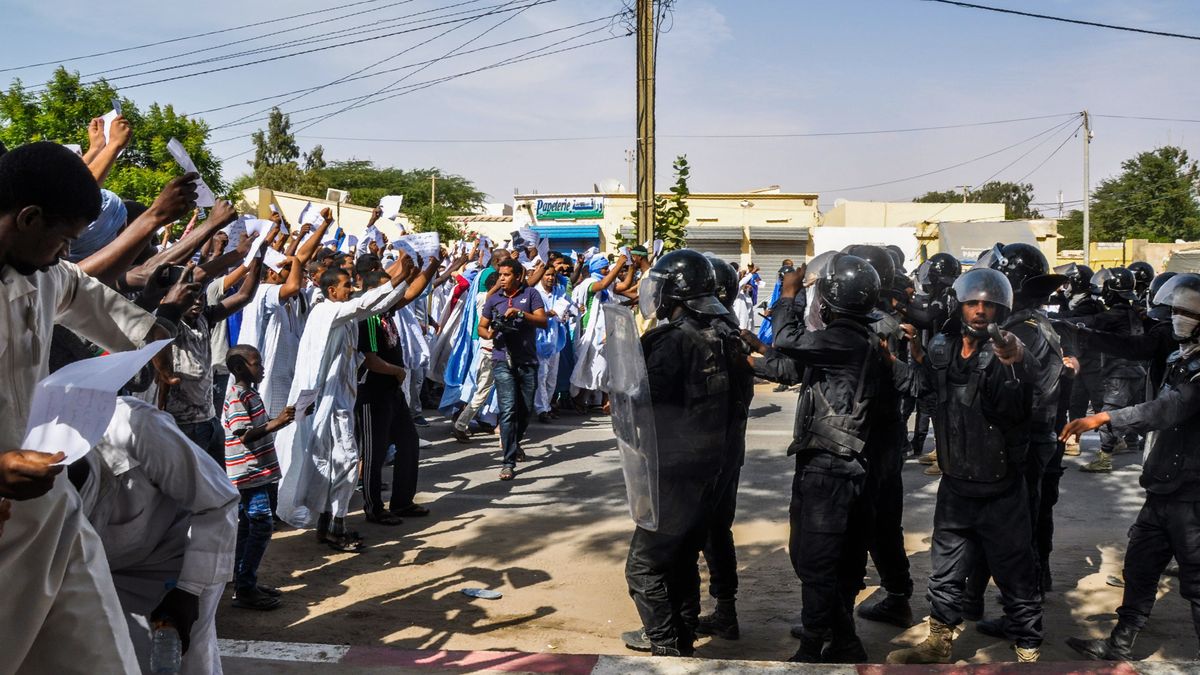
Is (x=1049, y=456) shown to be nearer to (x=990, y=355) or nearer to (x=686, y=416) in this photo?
(x=990, y=355)

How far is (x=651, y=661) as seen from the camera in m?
4.02

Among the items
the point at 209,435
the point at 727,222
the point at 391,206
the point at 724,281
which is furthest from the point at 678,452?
the point at 727,222

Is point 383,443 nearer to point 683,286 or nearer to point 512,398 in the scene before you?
point 512,398

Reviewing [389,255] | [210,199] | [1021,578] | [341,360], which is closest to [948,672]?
[1021,578]

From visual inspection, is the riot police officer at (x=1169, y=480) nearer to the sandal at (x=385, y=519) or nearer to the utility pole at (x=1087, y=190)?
the sandal at (x=385, y=519)

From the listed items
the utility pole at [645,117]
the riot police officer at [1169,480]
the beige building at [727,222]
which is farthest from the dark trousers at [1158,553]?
the beige building at [727,222]

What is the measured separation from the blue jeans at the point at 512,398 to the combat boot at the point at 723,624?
12.5 feet

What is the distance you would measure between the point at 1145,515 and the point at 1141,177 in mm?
52176

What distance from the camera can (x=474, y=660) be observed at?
13.7ft

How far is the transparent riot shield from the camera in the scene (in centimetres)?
428

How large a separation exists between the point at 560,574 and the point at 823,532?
1979 mm

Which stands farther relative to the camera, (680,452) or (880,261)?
(880,261)

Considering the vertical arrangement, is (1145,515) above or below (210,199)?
below

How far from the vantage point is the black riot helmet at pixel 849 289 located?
4508 millimetres
